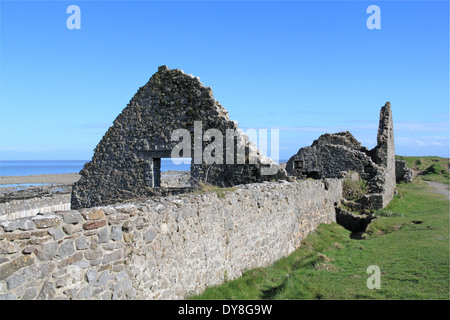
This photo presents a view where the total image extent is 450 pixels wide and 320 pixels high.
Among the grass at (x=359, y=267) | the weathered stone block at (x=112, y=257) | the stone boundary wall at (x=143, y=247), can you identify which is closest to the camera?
the stone boundary wall at (x=143, y=247)

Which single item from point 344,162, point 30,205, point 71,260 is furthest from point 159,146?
point 344,162

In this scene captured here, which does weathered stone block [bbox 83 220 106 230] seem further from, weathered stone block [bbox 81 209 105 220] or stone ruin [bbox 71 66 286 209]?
stone ruin [bbox 71 66 286 209]

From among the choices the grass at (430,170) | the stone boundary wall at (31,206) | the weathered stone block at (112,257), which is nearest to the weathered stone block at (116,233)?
the weathered stone block at (112,257)

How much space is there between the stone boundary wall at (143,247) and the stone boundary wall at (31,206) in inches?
357

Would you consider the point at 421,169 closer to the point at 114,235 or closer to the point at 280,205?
the point at 280,205

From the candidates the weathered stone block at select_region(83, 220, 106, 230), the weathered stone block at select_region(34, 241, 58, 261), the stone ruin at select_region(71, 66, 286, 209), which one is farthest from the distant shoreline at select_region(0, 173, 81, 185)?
the weathered stone block at select_region(34, 241, 58, 261)

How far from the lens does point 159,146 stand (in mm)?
14539

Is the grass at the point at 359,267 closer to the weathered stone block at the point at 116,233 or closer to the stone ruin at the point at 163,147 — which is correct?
the weathered stone block at the point at 116,233

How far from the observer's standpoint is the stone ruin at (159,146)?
42.9 feet

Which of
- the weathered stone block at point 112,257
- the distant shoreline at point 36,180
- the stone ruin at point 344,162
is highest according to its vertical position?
the stone ruin at point 344,162

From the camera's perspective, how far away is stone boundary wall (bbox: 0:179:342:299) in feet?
14.7

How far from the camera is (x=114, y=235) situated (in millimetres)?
5566

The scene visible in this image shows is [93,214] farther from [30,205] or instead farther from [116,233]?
[30,205]

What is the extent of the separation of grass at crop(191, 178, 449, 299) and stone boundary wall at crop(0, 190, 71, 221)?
9.61m
